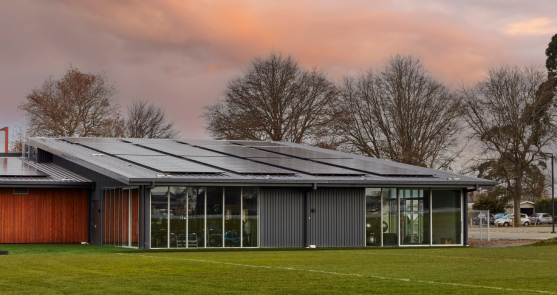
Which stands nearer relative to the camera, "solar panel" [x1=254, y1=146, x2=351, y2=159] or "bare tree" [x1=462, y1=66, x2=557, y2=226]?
"solar panel" [x1=254, y1=146, x2=351, y2=159]

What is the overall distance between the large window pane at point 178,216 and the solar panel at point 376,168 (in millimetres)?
7155

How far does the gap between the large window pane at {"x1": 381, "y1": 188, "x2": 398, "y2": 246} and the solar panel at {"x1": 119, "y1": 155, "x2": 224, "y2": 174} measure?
6598 mm

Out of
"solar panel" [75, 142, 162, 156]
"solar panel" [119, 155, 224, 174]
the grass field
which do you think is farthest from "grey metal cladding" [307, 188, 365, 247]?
the grass field

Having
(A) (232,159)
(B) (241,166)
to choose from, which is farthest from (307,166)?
(A) (232,159)

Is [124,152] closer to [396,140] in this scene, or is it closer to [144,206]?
[144,206]

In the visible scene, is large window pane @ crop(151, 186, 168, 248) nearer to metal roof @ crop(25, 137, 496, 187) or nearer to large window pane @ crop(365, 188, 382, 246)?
metal roof @ crop(25, 137, 496, 187)

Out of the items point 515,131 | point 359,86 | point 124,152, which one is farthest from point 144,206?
point 515,131

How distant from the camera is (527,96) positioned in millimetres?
54344

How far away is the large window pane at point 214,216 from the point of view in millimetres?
22641

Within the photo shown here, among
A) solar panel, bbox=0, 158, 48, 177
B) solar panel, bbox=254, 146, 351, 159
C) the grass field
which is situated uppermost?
solar panel, bbox=254, 146, 351, 159

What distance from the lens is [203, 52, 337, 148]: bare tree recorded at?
47.8 m

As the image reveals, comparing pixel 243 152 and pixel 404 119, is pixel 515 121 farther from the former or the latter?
pixel 243 152

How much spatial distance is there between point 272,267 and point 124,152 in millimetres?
15182

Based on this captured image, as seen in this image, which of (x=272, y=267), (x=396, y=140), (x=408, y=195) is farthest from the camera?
(x=396, y=140)
